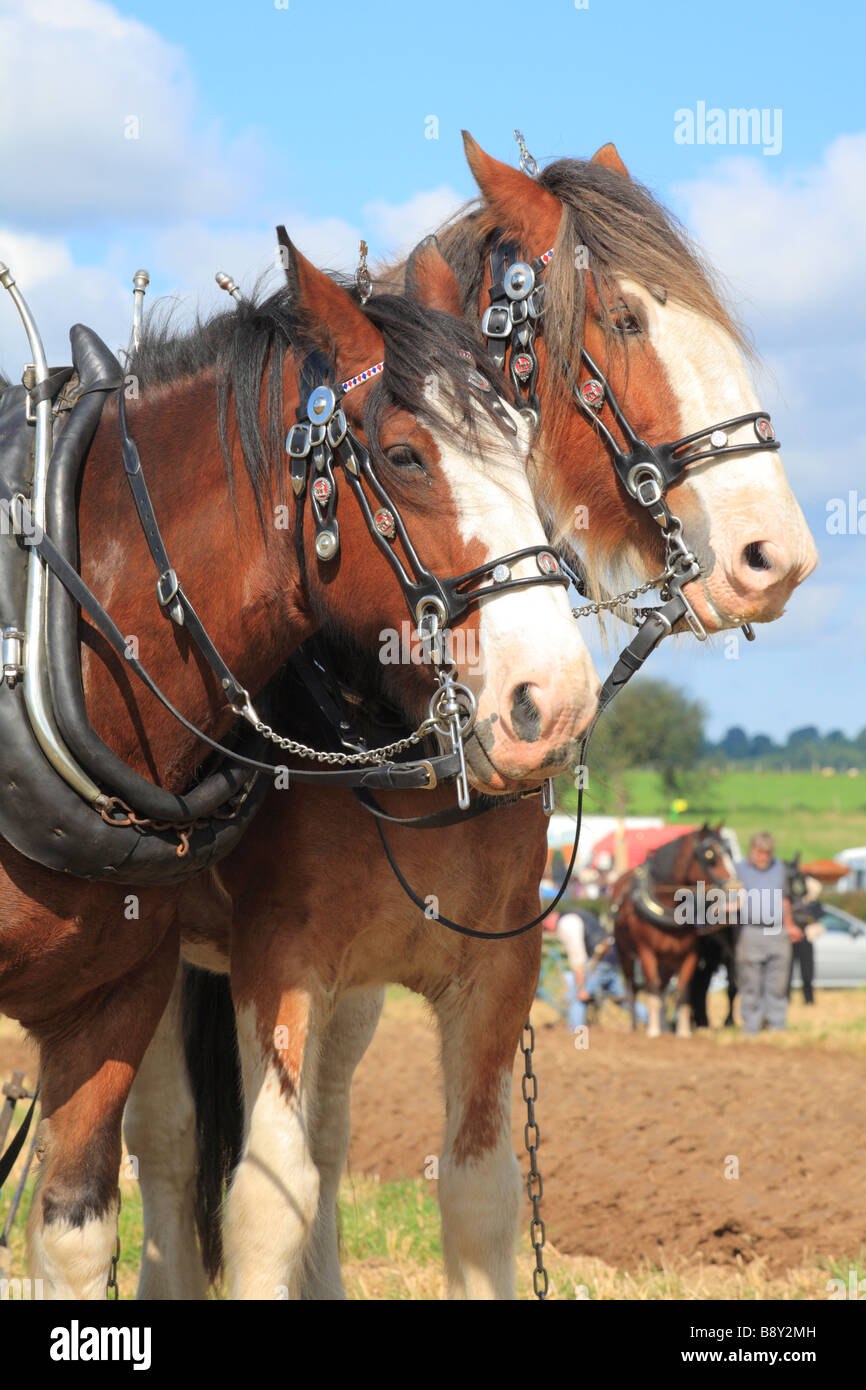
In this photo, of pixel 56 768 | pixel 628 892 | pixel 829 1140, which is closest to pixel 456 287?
pixel 56 768

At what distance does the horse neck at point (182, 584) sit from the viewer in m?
2.65

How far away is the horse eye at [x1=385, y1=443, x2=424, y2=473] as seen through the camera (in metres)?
2.51

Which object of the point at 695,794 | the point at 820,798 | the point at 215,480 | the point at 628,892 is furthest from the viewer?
the point at 820,798

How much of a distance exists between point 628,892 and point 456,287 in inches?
466

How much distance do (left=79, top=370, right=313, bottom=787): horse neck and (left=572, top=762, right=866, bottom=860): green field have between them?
38.7 meters

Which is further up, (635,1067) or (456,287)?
(456,287)

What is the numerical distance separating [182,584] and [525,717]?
0.77 metres

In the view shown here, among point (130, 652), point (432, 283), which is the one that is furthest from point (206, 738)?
point (432, 283)

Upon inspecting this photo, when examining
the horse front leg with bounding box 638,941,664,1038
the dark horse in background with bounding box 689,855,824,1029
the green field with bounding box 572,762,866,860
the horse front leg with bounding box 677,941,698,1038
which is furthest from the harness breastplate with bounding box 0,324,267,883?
the green field with bounding box 572,762,866,860

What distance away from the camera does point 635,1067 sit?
9.25 m
